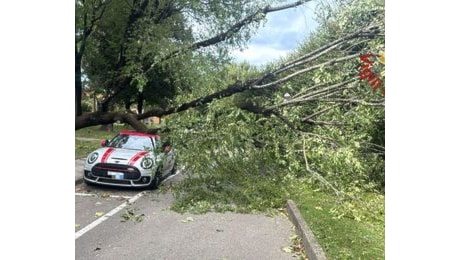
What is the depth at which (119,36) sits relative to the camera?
1.58m

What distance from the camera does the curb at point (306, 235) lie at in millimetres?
2477

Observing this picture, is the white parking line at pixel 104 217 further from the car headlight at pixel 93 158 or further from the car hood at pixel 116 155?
the car headlight at pixel 93 158

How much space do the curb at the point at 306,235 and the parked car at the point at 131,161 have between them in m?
1.11

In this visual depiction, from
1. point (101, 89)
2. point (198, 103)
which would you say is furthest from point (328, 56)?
point (101, 89)

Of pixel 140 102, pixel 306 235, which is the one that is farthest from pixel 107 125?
pixel 306 235

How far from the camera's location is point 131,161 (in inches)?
118

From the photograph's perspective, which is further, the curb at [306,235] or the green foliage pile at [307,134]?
the curb at [306,235]

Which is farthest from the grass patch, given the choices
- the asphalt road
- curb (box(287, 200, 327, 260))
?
the asphalt road

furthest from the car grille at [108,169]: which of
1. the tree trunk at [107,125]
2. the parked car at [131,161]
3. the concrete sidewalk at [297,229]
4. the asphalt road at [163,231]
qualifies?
the tree trunk at [107,125]

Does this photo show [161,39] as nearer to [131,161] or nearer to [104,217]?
[131,161]

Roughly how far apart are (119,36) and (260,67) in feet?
1.93

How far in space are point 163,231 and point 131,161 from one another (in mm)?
647

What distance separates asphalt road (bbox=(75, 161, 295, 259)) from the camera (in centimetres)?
272
